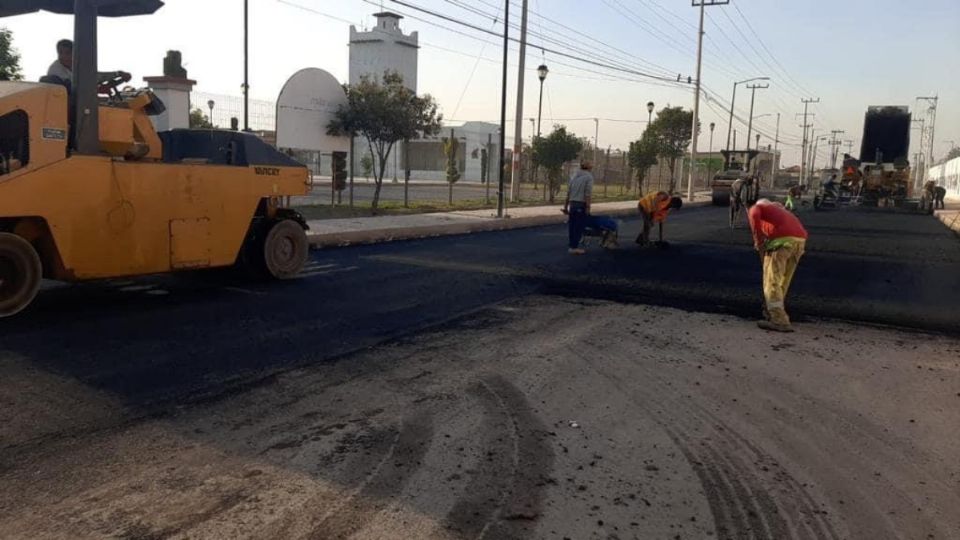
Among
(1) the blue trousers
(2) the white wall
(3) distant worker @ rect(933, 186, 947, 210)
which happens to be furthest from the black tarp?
(1) the blue trousers

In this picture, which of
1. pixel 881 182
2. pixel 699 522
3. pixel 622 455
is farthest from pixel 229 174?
pixel 881 182

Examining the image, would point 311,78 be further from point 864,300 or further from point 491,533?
point 491,533

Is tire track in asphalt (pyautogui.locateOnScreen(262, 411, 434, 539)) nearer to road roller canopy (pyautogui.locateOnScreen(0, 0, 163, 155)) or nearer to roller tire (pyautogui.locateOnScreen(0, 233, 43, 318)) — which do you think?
roller tire (pyautogui.locateOnScreen(0, 233, 43, 318))

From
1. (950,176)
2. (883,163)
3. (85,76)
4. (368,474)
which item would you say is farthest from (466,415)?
(950,176)

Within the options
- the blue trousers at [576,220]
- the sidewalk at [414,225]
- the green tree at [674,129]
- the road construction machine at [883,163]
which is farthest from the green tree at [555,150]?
the blue trousers at [576,220]

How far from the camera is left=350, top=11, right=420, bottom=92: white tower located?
6869 cm

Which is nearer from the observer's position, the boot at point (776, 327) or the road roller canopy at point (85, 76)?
the road roller canopy at point (85, 76)

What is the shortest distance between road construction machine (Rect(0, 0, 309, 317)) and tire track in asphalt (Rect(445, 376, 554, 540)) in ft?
14.9

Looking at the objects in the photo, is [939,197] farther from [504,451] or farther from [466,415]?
[504,451]

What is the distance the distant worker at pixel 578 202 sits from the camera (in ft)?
44.1

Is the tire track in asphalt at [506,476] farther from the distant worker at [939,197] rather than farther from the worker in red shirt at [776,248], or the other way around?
the distant worker at [939,197]

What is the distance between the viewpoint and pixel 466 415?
475 centimetres

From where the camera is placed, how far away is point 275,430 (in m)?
4.36

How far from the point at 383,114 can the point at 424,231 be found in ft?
15.8
